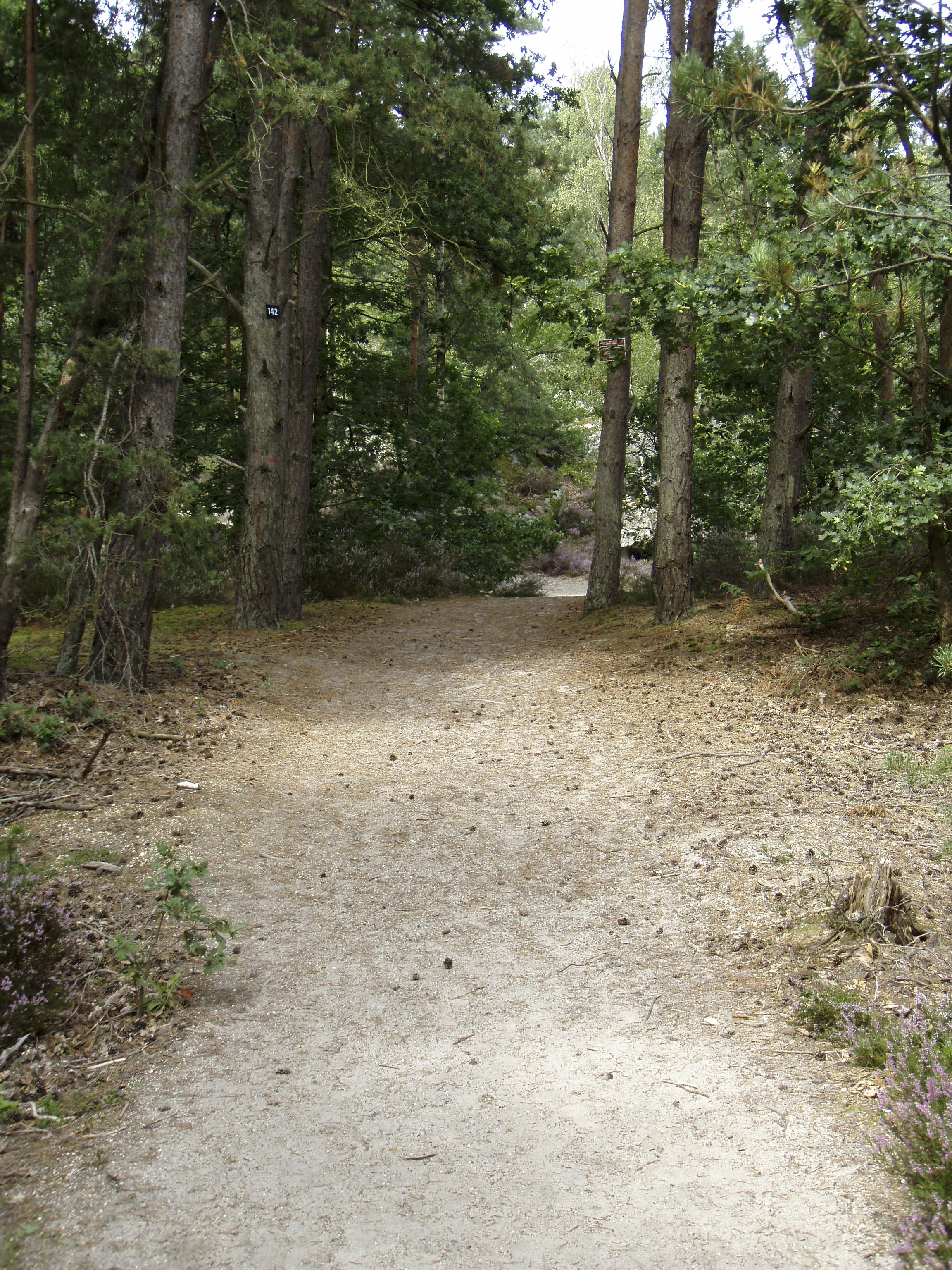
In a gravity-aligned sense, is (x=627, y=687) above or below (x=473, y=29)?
below

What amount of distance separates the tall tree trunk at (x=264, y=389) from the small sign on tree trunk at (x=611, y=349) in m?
3.80

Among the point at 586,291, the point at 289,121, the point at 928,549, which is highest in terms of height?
the point at 289,121

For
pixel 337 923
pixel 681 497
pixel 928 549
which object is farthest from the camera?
pixel 681 497

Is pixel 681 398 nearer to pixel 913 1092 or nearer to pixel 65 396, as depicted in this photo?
pixel 65 396

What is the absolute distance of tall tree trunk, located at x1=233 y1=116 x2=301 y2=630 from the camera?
1087 cm

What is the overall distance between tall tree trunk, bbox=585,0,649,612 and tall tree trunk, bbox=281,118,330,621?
12.7 ft

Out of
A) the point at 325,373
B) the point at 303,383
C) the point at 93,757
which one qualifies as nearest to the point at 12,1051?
the point at 93,757

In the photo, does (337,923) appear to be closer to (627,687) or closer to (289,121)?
(627,687)

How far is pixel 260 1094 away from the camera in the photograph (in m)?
3.07

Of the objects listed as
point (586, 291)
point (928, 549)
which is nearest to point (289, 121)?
point (586, 291)

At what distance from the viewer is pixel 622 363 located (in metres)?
11.5

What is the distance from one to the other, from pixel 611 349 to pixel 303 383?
4646 mm

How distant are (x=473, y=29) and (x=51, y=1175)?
13829mm

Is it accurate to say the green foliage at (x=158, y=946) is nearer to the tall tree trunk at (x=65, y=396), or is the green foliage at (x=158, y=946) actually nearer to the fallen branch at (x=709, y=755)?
the tall tree trunk at (x=65, y=396)
